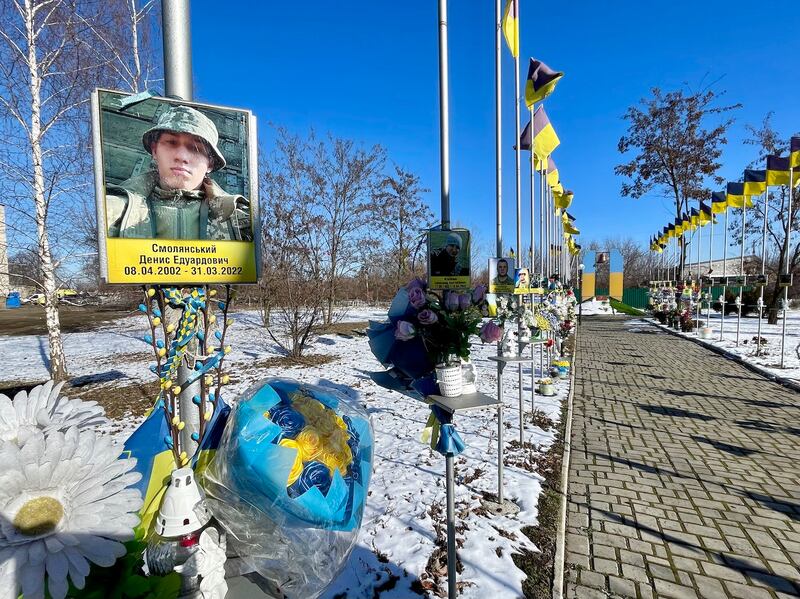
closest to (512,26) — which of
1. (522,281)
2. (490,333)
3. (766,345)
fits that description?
(522,281)

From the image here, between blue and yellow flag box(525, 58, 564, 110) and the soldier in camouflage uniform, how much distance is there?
4.98 metres

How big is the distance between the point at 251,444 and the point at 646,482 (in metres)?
4.69

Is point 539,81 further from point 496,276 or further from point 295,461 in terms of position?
point 295,461

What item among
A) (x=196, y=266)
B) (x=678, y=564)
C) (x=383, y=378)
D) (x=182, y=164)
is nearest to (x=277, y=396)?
(x=196, y=266)

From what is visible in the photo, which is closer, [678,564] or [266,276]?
[678,564]

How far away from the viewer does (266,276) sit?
1038 cm

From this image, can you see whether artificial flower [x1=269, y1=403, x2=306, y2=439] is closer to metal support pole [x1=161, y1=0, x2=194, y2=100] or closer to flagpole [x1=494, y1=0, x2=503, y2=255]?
metal support pole [x1=161, y1=0, x2=194, y2=100]

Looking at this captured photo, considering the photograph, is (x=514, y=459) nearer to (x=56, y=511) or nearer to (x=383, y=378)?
(x=383, y=378)

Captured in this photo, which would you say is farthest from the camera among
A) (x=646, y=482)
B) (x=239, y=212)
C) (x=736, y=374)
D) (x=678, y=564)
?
(x=736, y=374)

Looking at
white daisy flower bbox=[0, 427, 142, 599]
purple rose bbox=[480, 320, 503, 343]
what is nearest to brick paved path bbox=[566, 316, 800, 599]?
purple rose bbox=[480, 320, 503, 343]

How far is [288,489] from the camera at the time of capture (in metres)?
0.86

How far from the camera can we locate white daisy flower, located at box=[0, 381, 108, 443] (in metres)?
0.79

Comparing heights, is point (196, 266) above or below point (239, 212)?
below

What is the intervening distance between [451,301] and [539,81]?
14.1 feet
